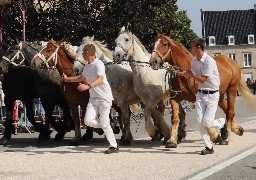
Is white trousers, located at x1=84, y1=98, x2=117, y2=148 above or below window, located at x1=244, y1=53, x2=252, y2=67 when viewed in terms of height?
below

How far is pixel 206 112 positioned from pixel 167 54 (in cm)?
188

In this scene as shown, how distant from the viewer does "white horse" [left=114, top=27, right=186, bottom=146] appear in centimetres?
1462

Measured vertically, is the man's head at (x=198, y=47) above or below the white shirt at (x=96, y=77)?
above

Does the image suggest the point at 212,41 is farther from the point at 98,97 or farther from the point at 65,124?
the point at 98,97

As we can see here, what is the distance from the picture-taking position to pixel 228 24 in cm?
11519

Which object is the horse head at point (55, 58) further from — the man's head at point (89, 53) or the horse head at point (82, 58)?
the man's head at point (89, 53)

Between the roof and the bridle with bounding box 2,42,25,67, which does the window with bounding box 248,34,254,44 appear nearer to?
the roof

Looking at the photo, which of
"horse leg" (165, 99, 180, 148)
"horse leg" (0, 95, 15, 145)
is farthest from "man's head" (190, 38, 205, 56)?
"horse leg" (0, 95, 15, 145)

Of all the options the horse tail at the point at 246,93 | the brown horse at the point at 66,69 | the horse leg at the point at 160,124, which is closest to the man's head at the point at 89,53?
the horse leg at the point at 160,124

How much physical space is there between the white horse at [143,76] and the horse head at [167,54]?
1.93 feet

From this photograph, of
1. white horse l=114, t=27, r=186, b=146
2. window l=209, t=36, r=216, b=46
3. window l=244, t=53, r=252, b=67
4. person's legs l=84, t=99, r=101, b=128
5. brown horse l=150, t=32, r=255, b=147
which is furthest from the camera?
window l=209, t=36, r=216, b=46

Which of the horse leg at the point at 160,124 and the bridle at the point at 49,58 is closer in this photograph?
the horse leg at the point at 160,124

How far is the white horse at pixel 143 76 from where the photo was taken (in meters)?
14.6

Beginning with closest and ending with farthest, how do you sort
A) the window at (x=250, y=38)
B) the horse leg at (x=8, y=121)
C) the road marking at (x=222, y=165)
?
1. the road marking at (x=222, y=165)
2. the horse leg at (x=8, y=121)
3. the window at (x=250, y=38)
